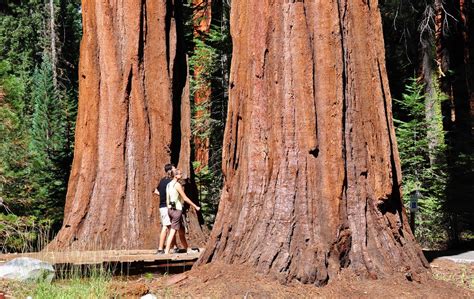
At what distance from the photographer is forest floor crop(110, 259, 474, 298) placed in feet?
22.8

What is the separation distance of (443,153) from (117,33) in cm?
1015

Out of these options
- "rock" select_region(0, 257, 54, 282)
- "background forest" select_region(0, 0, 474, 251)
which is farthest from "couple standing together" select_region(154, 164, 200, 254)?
"rock" select_region(0, 257, 54, 282)

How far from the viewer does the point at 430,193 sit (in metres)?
21.2

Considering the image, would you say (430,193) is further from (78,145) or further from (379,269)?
(379,269)

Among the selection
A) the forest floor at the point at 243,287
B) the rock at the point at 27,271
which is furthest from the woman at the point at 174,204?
the forest floor at the point at 243,287

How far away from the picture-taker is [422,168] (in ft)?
71.4

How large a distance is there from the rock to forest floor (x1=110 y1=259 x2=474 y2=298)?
956 mm

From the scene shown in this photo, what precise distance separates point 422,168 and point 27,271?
1637 centimetres

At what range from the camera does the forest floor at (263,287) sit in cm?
695

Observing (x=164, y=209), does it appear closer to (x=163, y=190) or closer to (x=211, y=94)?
(x=163, y=190)

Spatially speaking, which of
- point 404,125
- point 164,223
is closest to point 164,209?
point 164,223

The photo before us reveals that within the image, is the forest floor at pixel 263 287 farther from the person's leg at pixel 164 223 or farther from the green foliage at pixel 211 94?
the green foliage at pixel 211 94

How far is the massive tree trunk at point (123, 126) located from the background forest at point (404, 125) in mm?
1538

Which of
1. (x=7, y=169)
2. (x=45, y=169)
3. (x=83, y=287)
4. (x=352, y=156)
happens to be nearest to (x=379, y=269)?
(x=352, y=156)
